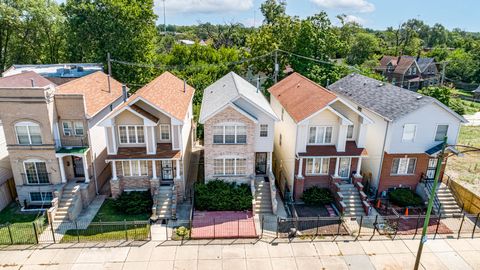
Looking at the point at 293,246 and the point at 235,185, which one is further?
the point at 235,185

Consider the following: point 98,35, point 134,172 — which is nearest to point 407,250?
point 134,172

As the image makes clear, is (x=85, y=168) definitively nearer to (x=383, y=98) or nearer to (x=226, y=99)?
(x=226, y=99)

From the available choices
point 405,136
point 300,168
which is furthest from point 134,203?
point 405,136

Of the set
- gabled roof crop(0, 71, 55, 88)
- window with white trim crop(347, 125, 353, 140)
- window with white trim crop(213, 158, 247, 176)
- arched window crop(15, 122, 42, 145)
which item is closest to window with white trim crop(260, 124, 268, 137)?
window with white trim crop(213, 158, 247, 176)

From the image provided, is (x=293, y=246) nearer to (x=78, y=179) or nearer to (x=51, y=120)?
(x=78, y=179)

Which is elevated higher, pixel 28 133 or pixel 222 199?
pixel 28 133

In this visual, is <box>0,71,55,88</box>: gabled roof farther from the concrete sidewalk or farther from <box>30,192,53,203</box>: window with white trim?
the concrete sidewalk
